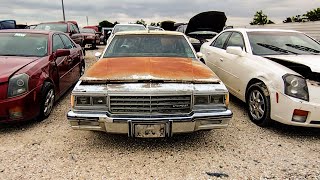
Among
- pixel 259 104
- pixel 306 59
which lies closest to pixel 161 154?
pixel 259 104

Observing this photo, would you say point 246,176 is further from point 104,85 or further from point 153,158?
point 104,85

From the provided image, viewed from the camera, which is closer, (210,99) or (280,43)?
(210,99)

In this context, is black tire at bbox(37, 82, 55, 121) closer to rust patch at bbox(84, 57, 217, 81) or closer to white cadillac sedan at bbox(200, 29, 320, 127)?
rust patch at bbox(84, 57, 217, 81)

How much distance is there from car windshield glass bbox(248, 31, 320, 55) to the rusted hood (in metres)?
1.45

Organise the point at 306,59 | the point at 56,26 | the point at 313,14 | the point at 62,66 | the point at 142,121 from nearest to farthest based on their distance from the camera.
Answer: the point at 142,121
the point at 306,59
the point at 62,66
the point at 56,26
the point at 313,14

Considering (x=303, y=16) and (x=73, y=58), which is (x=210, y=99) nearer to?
(x=73, y=58)

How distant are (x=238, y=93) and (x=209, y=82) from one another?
184 cm

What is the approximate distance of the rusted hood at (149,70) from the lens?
3396 millimetres

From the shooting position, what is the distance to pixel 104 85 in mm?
3318

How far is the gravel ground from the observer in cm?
303

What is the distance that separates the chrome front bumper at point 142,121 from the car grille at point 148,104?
7cm

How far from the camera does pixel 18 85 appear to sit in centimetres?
391

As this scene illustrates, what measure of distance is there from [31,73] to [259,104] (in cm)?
336

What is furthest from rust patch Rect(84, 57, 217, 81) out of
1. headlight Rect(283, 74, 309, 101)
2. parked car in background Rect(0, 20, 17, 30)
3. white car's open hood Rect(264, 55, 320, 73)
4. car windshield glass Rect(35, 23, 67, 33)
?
parked car in background Rect(0, 20, 17, 30)
